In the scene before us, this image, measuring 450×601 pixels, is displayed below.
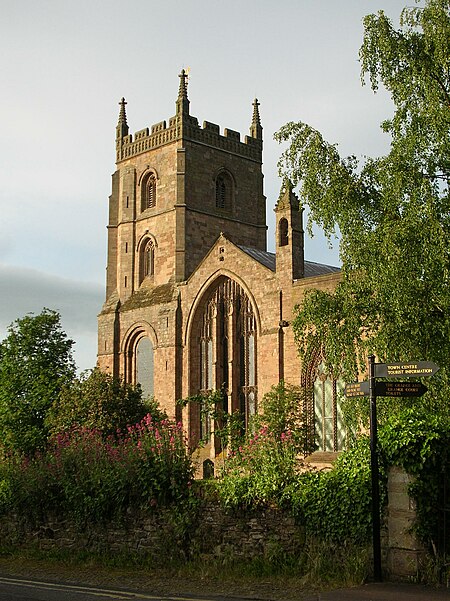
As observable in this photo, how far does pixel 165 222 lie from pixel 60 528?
26562 millimetres

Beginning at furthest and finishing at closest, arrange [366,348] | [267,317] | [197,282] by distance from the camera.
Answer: [197,282]
[267,317]
[366,348]

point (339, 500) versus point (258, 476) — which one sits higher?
point (258, 476)

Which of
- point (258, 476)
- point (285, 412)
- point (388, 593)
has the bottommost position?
point (388, 593)

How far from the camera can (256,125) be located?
156 feet

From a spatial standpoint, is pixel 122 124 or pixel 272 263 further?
pixel 122 124

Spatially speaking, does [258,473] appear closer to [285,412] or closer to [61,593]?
[61,593]

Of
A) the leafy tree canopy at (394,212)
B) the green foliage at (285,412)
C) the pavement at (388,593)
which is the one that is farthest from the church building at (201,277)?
the pavement at (388,593)

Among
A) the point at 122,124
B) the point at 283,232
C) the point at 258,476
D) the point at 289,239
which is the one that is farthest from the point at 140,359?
the point at 258,476

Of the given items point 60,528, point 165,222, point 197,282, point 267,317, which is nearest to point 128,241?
point 165,222

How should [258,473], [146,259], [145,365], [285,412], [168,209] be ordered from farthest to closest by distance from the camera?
[146,259]
[168,209]
[145,365]
[285,412]
[258,473]

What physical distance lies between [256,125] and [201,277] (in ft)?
48.0

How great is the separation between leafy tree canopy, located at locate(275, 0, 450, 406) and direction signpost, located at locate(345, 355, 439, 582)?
2.40 m

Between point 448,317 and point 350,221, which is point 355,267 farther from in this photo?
point 448,317

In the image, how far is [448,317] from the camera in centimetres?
1411
